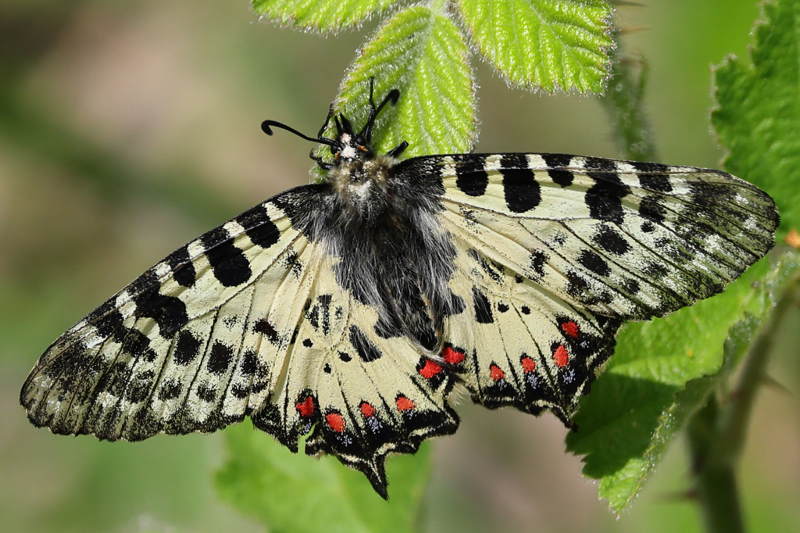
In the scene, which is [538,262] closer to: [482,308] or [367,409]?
[482,308]

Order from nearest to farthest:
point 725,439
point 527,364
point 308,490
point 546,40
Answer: point 546,40
point 527,364
point 725,439
point 308,490

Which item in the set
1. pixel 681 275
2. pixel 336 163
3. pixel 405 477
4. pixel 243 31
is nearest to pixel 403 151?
pixel 336 163

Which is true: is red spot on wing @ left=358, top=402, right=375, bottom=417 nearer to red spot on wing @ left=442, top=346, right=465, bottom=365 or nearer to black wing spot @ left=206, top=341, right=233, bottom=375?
red spot on wing @ left=442, top=346, right=465, bottom=365

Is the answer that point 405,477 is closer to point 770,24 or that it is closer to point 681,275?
point 681,275

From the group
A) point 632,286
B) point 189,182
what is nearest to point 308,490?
point 632,286

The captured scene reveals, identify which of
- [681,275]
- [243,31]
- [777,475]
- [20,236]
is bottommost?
[777,475]

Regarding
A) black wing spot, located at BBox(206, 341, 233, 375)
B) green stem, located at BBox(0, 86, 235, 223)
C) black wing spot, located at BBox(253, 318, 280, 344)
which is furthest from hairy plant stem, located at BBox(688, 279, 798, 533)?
green stem, located at BBox(0, 86, 235, 223)
